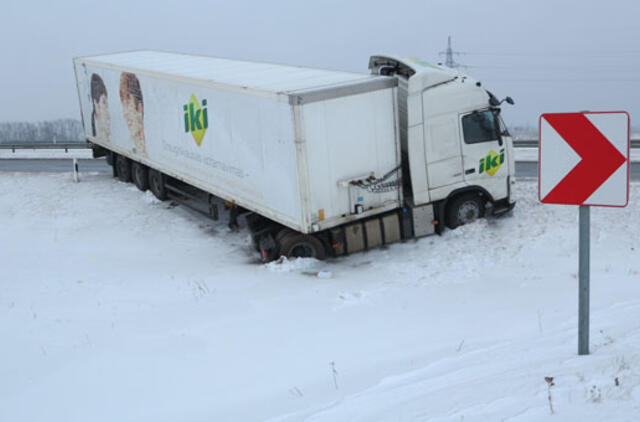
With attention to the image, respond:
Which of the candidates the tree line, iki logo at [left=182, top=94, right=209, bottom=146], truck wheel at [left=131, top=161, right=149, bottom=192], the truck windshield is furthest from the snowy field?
the tree line

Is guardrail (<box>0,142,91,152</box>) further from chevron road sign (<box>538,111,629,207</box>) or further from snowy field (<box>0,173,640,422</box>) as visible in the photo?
chevron road sign (<box>538,111,629,207</box>)

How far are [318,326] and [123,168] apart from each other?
42.3ft

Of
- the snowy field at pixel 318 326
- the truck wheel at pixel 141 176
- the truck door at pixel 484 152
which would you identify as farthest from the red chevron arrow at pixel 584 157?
the truck wheel at pixel 141 176

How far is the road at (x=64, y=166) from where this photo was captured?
791 inches

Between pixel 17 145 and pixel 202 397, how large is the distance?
32.4 m

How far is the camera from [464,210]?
43.2ft

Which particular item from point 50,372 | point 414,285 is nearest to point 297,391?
point 50,372

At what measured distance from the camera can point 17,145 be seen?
34.9 metres

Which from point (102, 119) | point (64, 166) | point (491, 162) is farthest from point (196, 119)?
point (64, 166)

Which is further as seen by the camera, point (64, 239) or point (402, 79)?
point (64, 239)

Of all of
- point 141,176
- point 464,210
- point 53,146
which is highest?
point 141,176

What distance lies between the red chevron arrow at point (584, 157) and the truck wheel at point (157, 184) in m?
13.3

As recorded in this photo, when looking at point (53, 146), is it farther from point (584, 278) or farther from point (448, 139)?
point (584, 278)

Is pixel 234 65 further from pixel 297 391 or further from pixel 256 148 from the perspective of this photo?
pixel 297 391
